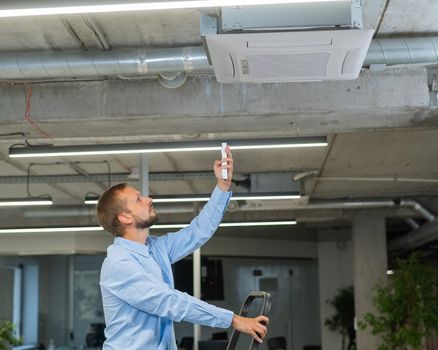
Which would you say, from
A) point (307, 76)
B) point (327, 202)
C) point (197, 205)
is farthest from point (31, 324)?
point (307, 76)

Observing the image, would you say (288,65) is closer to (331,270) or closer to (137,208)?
(137,208)

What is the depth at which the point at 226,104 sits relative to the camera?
475 cm

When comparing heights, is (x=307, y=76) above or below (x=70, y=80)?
below

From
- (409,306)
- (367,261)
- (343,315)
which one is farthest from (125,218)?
(343,315)

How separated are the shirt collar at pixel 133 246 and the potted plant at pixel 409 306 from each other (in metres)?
7.61

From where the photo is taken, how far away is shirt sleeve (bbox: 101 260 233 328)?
2.26m

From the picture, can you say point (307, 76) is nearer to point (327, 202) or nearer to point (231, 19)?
point (231, 19)

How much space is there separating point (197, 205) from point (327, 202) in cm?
209

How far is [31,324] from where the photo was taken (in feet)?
46.0

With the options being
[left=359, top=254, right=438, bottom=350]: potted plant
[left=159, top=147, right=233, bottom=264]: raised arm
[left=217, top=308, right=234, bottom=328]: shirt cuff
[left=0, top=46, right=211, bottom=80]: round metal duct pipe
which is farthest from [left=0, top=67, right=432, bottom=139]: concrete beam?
[left=359, top=254, right=438, bottom=350]: potted plant

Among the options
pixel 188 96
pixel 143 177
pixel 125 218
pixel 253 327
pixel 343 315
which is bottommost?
pixel 343 315

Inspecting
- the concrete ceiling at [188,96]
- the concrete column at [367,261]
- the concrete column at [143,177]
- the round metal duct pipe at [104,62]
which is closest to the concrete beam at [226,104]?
the concrete ceiling at [188,96]

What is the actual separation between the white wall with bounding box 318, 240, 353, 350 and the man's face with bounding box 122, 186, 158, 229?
14.0 metres

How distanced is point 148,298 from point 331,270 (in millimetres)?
14396
